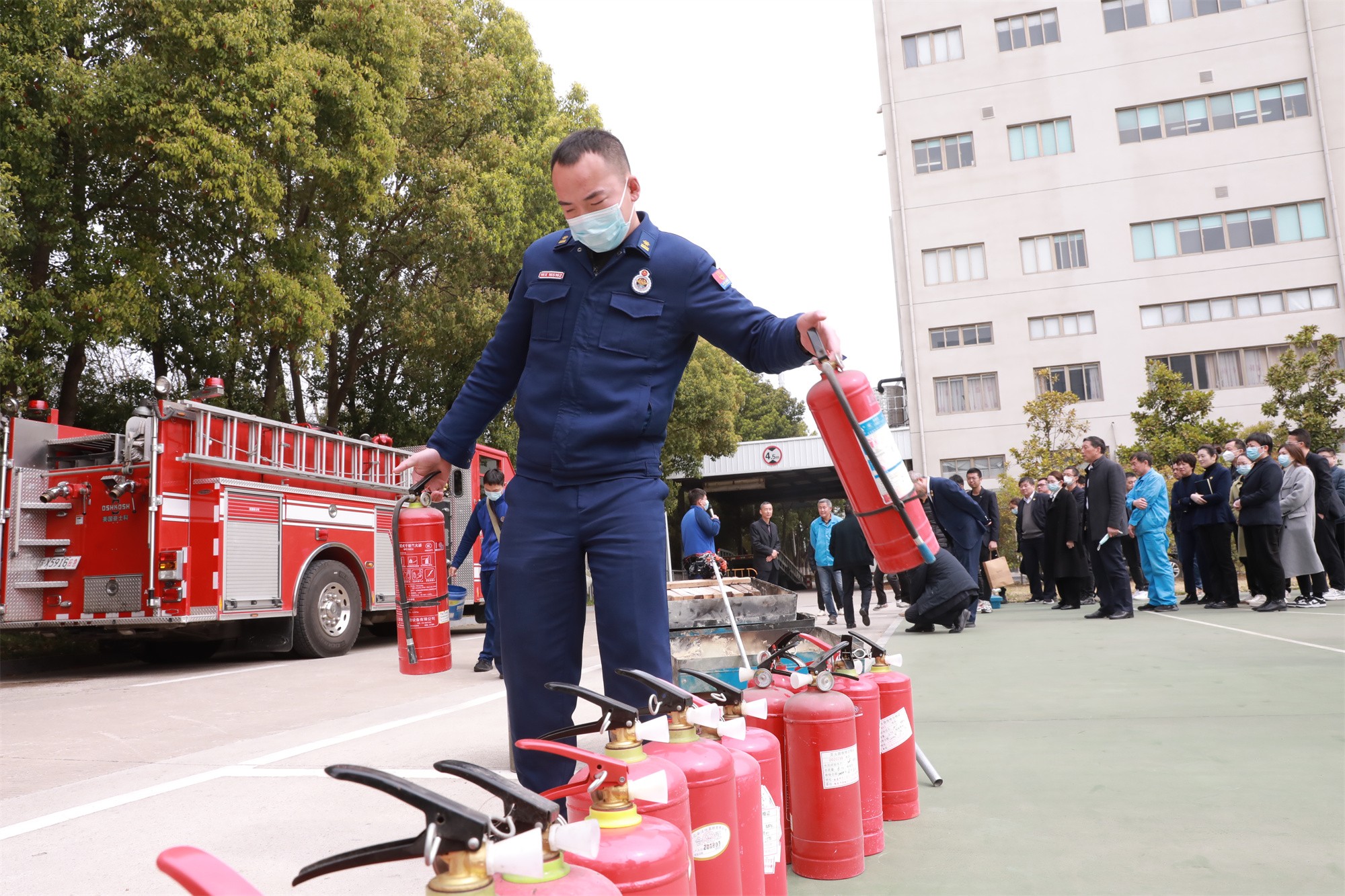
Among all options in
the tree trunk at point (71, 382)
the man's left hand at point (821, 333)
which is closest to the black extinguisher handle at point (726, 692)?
the man's left hand at point (821, 333)

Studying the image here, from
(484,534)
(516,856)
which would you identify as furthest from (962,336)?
(516,856)

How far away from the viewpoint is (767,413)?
57500 mm

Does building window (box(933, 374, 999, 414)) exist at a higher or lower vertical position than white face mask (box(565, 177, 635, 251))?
higher

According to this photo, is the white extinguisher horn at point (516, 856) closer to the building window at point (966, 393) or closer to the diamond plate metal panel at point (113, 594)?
the diamond plate metal panel at point (113, 594)

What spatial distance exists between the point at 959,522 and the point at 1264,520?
3.25 meters

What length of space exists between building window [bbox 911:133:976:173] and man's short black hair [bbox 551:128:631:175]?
34345 mm

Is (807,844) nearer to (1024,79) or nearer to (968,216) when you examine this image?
(968,216)

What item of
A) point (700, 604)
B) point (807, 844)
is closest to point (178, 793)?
point (700, 604)

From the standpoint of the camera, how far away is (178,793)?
167 inches

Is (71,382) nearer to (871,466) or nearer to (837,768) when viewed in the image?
(837,768)

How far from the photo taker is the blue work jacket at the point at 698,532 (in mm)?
11727

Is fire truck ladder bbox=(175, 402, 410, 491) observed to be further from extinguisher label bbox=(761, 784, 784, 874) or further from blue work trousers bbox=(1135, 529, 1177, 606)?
blue work trousers bbox=(1135, 529, 1177, 606)

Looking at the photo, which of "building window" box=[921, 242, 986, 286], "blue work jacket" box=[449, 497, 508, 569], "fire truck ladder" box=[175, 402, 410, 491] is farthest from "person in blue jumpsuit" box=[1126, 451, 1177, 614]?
"building window" box=[921, 242, 986, 286]

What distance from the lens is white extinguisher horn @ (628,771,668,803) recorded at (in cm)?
170
